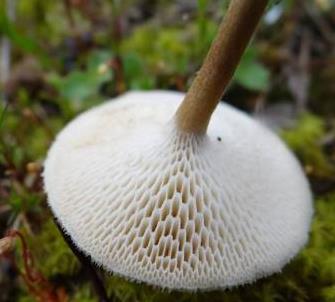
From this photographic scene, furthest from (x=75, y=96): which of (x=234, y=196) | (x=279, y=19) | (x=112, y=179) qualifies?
Answer: (x=279, y=19)

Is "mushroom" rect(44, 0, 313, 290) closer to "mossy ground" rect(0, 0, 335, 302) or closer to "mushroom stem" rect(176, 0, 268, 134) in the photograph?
"mushroom stem" rect(176, 0, 268, 134)

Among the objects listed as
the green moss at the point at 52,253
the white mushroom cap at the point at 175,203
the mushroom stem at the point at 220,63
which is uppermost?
the mushroom stem at the point at 220,63

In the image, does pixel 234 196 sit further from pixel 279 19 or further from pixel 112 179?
pixel 279 19

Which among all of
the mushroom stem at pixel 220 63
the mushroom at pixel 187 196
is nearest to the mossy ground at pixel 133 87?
the mushroom at pixel 187 196

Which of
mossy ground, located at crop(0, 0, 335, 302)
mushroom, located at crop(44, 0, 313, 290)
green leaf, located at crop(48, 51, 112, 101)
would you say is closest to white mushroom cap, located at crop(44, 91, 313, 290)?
mushroom, located at crop(44, 0, 313, 290)

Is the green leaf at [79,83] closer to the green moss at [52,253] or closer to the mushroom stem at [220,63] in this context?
the green moss at [52,253]

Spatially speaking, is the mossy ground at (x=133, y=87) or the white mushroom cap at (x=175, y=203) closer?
the white mushroom cap at (x=175, y=203)

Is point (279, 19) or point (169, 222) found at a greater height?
point (279, 19)

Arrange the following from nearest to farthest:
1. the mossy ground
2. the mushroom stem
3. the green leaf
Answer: the mushroom stem < the mossy ground < the green leaf
